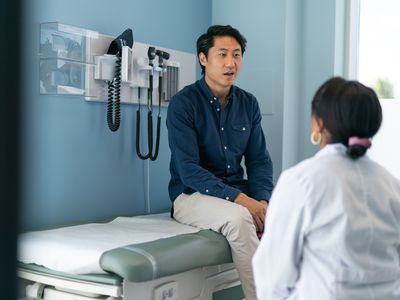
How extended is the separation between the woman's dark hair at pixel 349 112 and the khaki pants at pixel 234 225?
91cm

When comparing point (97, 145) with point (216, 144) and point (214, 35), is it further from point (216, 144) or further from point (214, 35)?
point (214, 35)

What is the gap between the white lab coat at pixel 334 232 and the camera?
126 cm

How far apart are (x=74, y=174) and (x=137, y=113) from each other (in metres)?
0.48

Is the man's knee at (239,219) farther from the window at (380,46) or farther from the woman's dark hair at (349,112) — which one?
the window at (380,46)

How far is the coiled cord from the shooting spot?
103 inches

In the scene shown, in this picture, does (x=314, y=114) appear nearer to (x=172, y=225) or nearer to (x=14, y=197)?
(x=14, y=197)

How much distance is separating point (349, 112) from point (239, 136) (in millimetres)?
1335

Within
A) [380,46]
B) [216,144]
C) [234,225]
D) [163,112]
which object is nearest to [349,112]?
[234,225]

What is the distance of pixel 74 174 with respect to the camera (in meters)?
2.53

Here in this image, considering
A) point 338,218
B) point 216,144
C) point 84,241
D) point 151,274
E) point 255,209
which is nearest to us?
point 338,218

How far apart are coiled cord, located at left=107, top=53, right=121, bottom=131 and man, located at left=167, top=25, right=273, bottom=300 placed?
0.89 ft

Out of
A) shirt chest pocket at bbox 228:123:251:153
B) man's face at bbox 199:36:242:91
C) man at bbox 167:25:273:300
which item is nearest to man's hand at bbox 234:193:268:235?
man at bbox 167:25:273:300

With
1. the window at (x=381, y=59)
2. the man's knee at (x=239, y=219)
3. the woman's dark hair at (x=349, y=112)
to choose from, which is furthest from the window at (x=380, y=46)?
the woman's dark hair at (x=349, y=112)

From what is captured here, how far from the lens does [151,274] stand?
1729 mm
